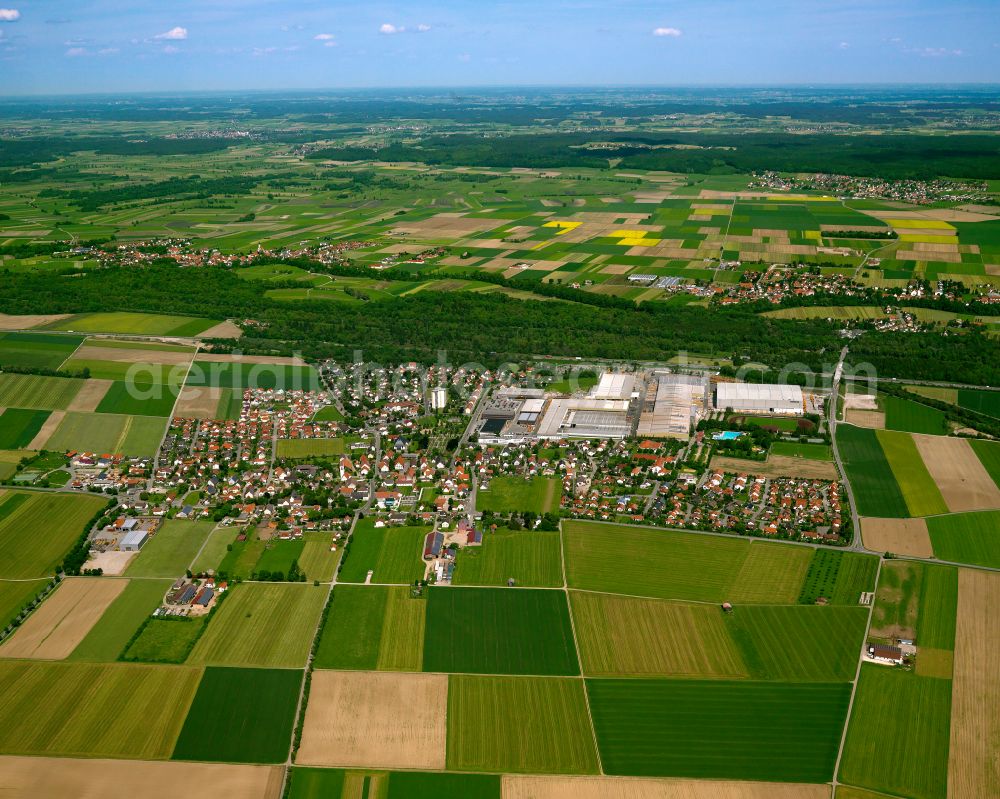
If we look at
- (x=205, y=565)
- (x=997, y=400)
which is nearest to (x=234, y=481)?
(x=205, y=565)

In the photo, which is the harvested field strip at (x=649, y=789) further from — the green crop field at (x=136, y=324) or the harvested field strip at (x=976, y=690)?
the green crop field at (x=136, y=324)

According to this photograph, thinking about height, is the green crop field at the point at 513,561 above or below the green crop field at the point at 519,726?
above

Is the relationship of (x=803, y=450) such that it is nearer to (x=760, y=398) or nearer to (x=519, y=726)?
(x=760, y=398)

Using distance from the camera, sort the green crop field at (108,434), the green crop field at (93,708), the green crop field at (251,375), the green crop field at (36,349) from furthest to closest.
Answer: the green crop field at (36,349)
the green crop field at (251,375)
the green crop field at (108,434)
the green crop field at (93,708)

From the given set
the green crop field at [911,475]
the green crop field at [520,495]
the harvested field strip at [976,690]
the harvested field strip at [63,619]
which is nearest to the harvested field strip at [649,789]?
the harvested field strip at [976,690]

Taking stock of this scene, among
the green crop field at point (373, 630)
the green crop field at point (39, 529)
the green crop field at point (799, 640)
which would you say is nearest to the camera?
the green crop field at point (799, 640)

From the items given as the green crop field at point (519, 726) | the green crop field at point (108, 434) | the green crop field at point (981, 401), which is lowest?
the green crop field at point (519, 726)
